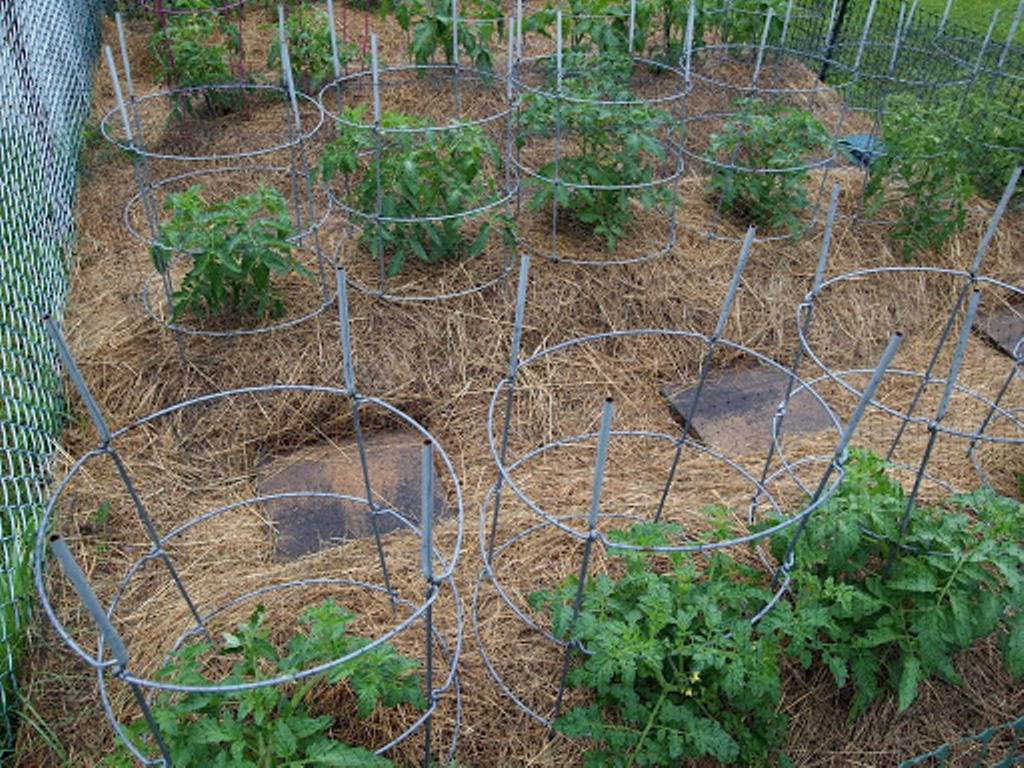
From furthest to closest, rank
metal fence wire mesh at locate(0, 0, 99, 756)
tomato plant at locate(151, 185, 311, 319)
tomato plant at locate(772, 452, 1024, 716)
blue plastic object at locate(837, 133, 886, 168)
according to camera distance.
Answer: blue plastic object at locate(837, 133, 886, 168)
tomato plant at locate(151, 185, 311, 319)
metal fence wire mesh at locate(0, 0, 99, 756)
tomato plant at locate(772, 452, 1024, 716)

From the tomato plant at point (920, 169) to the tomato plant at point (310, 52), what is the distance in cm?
344

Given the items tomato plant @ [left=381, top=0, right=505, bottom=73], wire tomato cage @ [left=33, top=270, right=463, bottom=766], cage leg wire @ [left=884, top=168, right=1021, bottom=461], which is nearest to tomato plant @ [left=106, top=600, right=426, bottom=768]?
wire tomato cage @ [left=33, top=270, right=463, bottom=766]

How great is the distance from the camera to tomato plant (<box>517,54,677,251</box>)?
3.91m

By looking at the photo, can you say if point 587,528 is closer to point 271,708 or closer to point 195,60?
point 271,708

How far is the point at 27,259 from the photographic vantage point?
11.4 ft

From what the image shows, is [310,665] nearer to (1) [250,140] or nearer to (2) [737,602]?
(2) [737,602]

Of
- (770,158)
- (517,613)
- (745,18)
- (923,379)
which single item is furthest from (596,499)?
(745,18)

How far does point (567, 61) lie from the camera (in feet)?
16.3

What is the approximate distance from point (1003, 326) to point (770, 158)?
60.4 inches

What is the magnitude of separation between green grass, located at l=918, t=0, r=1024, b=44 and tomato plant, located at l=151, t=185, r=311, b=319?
30.6 feet

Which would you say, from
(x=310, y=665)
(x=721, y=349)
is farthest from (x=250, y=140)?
(x=310, y=665)

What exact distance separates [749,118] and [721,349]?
4.46 ft

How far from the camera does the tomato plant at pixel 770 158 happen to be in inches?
168

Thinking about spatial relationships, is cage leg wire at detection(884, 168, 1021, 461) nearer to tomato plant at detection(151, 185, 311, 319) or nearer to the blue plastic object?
the blue plastic object
